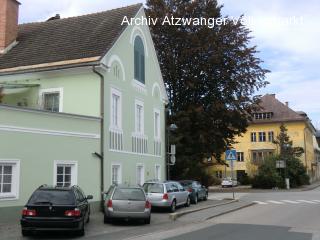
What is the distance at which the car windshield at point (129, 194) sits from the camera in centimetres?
1738

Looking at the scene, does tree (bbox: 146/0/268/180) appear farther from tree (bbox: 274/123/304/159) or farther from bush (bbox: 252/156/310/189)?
tree (bbox: 274/123/304/159)

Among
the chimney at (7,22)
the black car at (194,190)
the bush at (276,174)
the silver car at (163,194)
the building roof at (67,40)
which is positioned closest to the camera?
the silver car at (163,194)

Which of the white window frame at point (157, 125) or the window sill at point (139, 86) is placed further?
the white window frame at point (157, 125)

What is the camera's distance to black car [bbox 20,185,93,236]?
1337 cm

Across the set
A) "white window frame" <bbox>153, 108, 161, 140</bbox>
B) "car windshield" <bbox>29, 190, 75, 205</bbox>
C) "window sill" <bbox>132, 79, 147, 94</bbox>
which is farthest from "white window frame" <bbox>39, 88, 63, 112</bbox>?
"car windshield" <bbox>29, 190, 75, 205</bbox>

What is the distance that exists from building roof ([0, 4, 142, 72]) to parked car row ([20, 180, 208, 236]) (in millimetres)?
7348

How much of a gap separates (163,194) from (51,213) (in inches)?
375

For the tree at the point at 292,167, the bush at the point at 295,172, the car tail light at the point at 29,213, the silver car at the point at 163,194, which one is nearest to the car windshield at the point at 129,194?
the car tail light at the point at 29,213

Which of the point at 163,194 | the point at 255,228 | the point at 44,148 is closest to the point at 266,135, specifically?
the point at 163,194

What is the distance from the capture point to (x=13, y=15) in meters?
27.2

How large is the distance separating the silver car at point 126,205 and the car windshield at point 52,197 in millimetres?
3295

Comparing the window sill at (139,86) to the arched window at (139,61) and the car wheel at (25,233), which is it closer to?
the arched window at (139,61)

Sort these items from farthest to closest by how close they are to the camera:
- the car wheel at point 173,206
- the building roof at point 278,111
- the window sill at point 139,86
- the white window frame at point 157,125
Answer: the building roof at point 278,111
the white window frame at point 157,125
the window sill at point 139,86
the car wheel at point 173,206

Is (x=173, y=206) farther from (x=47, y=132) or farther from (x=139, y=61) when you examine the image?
(x=139, y=61)
